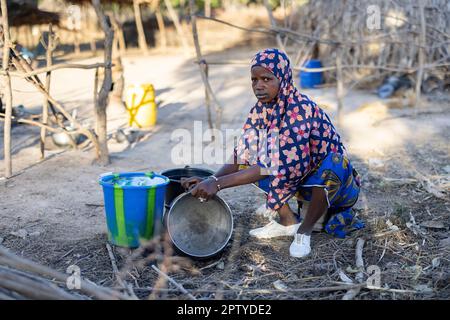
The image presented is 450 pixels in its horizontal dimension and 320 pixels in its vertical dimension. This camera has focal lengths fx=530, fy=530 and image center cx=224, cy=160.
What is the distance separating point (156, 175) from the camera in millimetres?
3178

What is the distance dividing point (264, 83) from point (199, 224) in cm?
92

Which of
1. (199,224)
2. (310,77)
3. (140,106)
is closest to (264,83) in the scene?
(199,224)

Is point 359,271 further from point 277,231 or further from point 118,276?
point 118,276

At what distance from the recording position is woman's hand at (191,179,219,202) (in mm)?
2848

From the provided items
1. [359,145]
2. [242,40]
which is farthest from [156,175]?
[242,40]

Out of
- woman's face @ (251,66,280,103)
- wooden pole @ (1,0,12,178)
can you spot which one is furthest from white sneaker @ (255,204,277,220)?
wooden pole @ (1,0,12,178)

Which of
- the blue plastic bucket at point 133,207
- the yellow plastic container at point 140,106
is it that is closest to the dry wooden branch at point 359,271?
the blue plastic bucket at point 133,207

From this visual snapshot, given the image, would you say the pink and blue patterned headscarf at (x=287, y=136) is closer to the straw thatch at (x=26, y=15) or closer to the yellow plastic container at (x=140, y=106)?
the yellow plastic container at (x=140, y=106)

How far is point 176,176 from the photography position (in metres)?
3.49

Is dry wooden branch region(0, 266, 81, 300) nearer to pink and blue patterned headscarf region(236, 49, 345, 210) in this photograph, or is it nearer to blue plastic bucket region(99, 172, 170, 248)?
blue plastic bucket region(99, 172, 170, 248)

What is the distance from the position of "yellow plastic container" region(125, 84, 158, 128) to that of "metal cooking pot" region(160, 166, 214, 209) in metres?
3.67

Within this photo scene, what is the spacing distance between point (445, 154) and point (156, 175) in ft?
11.4

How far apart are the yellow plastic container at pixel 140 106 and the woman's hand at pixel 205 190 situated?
432cm

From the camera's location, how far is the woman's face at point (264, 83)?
2.93m
